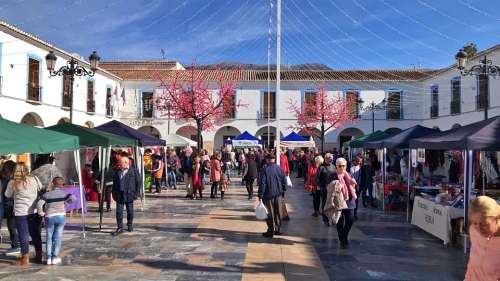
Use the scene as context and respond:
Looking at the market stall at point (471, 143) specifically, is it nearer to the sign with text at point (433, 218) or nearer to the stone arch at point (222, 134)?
the sign with text at point (433, 218)

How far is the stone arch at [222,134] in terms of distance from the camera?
31016mm

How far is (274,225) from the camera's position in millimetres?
7449

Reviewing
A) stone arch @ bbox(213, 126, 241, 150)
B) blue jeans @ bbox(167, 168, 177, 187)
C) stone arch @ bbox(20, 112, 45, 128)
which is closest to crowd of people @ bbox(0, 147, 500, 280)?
blue jeans @ bbox(167, 168, 177, 187)

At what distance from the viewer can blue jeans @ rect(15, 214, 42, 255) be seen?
5469mm

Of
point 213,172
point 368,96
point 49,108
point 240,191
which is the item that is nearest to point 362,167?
point 213,172

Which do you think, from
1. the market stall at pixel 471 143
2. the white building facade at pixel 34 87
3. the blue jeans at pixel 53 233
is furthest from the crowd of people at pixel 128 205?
the white building facade at pixel 34 87

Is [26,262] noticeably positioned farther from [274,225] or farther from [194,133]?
[194,133]

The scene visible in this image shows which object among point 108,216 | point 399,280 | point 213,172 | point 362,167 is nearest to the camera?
point 399,280

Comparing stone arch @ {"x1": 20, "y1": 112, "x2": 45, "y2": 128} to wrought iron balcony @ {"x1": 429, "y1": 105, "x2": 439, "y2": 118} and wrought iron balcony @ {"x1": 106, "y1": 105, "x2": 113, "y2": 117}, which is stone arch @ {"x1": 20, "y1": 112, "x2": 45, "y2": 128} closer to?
wrought iron balcony @ {"x1": 106, "y1": 105, "x2": 113, "y2": 117}

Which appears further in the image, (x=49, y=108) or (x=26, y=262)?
(x=49, y=108)

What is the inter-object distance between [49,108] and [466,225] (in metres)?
19.3

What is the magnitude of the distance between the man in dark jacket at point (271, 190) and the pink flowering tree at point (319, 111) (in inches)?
855

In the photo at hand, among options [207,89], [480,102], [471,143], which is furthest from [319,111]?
[471,143]

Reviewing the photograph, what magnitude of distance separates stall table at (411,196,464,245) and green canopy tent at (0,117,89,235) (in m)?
6.60
